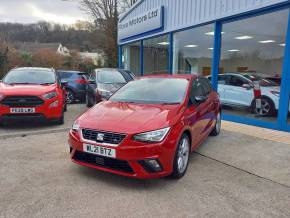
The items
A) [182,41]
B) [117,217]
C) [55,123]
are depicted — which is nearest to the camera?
[117,217]

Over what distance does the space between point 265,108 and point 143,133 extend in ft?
16.7

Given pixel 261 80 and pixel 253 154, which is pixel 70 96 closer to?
pixel 261 80

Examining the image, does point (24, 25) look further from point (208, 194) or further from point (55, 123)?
point (208, 194)

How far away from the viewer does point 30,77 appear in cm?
759

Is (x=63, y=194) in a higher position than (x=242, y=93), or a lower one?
lower

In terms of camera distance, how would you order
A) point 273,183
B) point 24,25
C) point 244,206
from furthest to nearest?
1. point 24,25
2. point 273,183
3. point 244,206

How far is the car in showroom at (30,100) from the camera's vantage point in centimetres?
636

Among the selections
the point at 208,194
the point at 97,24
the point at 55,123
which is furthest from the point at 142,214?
the point at 97,24

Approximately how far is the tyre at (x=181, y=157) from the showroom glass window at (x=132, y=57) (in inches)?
439

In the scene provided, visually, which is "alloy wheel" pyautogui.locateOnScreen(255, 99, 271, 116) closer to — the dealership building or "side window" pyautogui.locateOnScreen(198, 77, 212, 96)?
the dealership building

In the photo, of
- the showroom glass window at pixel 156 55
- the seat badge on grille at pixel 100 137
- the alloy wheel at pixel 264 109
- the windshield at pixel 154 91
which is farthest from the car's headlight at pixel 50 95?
the showroom glass window at pixel 156 55

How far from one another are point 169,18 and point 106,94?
14.9 feet

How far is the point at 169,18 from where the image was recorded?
36.1 ft

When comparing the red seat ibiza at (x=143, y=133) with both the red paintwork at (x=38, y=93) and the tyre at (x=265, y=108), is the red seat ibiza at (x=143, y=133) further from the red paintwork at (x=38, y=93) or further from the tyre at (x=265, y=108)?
the tyre at (x=265, y=108)
